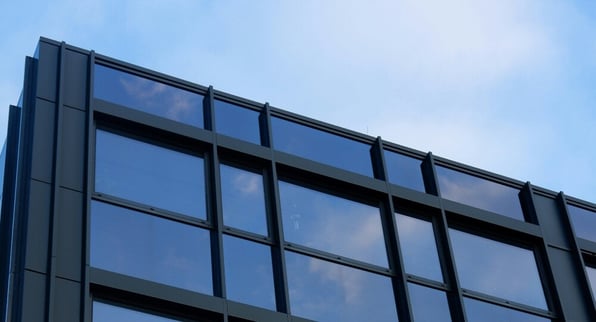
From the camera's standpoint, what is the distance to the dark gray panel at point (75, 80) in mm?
18234

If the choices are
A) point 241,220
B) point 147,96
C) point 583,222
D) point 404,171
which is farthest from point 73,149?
point 583,222

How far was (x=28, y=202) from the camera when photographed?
53.5 feet

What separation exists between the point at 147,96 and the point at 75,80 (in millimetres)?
1413

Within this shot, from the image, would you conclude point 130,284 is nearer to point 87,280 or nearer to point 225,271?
point 87,280

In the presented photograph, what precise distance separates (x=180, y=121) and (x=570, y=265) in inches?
302

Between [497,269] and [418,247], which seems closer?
[418,247]

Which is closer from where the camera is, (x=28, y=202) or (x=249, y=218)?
(x=28, y=202)

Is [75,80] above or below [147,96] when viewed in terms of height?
below

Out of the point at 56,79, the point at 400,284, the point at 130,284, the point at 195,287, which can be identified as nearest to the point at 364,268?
the point at 400,284

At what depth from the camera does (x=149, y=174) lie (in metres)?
18.5

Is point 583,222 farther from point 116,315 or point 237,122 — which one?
point 116,315

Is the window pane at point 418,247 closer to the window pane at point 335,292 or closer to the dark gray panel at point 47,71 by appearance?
the window pane at point 335,292

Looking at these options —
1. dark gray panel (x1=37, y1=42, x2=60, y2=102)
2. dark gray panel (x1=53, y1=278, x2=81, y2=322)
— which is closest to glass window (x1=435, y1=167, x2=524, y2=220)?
dark gray panel (x1=37, y1=42, x2=60, y2=102)

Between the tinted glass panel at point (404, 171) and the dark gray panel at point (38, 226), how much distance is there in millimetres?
6943
